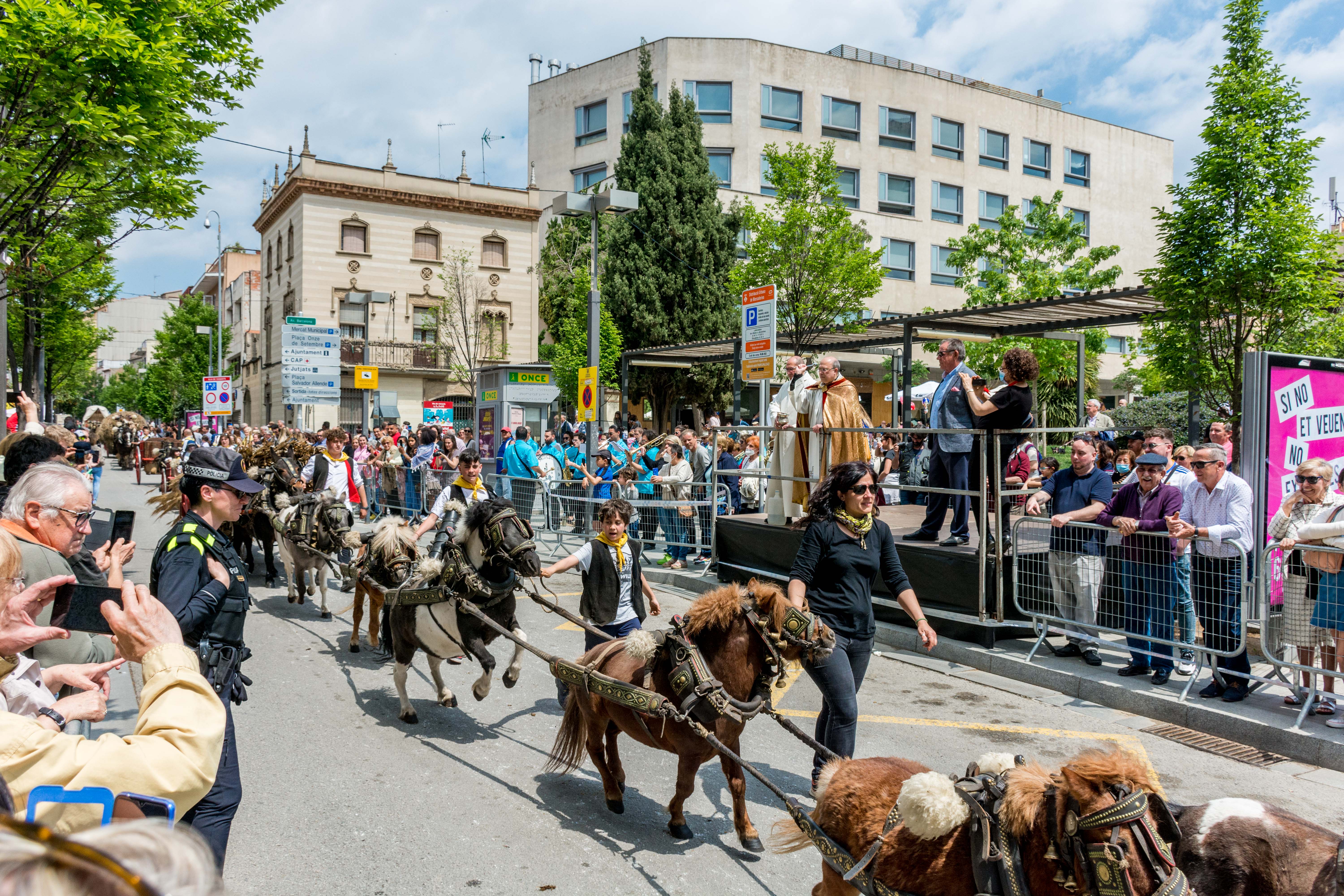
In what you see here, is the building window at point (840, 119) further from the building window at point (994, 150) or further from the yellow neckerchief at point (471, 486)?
the yellow neckerchief at point (471, 486)

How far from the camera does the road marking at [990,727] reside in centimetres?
625

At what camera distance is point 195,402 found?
5766 cm

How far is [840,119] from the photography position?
120 ft

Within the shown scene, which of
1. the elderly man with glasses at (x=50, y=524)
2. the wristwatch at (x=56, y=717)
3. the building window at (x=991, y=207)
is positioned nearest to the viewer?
the wristwatch at (x=56, y=717)

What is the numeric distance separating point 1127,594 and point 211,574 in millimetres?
6867

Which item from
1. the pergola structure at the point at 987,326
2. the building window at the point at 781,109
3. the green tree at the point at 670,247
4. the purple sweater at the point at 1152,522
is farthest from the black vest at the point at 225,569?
the building window at the point at 781,109

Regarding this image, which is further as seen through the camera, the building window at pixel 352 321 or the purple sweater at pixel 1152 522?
the building window at pixel 352 321

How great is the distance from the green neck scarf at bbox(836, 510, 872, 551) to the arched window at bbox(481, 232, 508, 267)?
3990 centimetres

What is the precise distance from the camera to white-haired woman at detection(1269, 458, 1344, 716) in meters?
6.25

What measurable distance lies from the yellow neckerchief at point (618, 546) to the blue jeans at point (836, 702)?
1950mm

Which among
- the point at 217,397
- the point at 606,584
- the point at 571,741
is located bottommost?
the point at 571,741

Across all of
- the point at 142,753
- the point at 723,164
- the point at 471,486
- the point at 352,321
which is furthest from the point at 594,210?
the point at 352,321

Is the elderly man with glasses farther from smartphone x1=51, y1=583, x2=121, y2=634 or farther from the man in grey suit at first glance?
the man in grey suit

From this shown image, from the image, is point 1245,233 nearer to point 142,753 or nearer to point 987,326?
point 987,326
